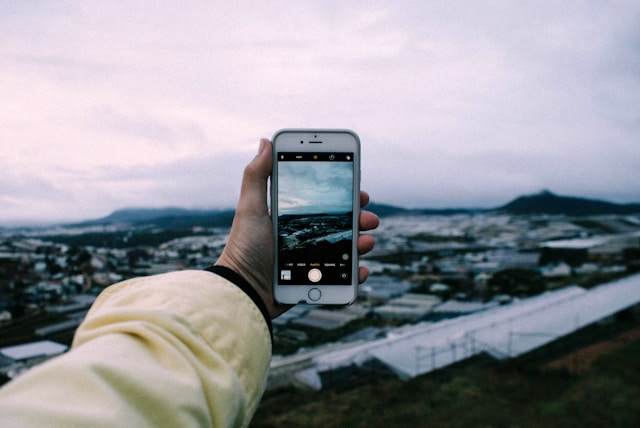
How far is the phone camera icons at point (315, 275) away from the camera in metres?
1.45

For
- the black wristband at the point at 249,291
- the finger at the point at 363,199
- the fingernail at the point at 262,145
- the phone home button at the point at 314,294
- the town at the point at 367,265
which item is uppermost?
the fingernail at the point at 262,145

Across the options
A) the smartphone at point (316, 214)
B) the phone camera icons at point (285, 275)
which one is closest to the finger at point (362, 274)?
the smartphone at point (316, 214)

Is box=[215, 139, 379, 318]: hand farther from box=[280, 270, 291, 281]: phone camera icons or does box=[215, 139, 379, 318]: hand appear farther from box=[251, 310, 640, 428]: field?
box=[251, 310, 640, 428]: field

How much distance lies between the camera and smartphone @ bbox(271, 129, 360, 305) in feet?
4.73

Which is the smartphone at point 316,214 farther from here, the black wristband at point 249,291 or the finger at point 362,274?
the black wristband at point 249,291

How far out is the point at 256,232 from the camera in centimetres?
138

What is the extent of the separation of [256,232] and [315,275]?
253 millimetres

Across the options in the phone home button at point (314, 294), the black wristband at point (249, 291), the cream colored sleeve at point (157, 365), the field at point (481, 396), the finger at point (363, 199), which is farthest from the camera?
the field at point (481, 396)

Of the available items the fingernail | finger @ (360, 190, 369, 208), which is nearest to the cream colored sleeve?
the fingernail

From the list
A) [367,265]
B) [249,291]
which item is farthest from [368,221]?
[367,265]

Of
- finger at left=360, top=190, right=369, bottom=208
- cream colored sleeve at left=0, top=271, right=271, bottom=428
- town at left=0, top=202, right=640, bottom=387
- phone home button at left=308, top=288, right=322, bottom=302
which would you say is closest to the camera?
cream colored sleeve at left=0, top=271, right=271, bottom=428

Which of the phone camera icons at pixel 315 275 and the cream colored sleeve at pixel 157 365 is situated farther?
the phone camera icons at pixel 315 275

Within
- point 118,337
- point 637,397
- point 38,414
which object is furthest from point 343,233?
point 637,397

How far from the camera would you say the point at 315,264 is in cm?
147
